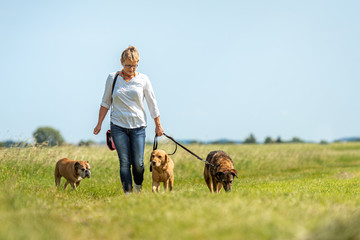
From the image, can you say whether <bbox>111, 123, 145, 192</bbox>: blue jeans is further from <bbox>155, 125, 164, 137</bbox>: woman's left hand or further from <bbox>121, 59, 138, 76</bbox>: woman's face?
<bbox>121, 59, 138, 76</bbox>: woman's face

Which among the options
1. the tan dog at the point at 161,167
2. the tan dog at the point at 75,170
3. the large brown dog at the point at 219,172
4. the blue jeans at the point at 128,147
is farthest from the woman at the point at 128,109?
the tan dog at the point at 75,170

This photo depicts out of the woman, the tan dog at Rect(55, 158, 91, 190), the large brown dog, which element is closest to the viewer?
the woman

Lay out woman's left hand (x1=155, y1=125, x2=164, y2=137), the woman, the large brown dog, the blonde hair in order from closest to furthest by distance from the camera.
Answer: the blonde hair
the woman
the large brown dog
woman's left hand (x1=155, y1=125, x2=164, y2=137)

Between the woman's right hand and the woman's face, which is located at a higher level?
the woman's face

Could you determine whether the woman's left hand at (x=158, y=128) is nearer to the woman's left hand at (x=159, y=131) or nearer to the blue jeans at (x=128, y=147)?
the woman's left hand at (x=159, y=131)

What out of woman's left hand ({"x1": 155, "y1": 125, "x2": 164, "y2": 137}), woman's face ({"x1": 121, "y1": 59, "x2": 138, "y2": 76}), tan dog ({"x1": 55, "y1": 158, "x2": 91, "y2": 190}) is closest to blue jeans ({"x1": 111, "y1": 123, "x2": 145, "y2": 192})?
woman's left hand ({"x1": 155, "y1": 125, "x2": 164, "y2": 137})

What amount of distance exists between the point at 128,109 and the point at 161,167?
54.7 inches

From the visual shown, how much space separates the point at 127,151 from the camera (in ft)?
26.0

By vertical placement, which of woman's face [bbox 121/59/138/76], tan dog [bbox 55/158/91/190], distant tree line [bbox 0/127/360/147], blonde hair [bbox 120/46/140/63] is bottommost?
tan dog [bbox 55/158/91/190]

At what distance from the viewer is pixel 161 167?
26.2 feet

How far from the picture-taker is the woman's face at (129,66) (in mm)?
7531

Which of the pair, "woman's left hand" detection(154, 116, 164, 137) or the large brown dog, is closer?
the large brown dog

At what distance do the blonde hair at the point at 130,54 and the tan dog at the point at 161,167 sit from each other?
1.91 meters

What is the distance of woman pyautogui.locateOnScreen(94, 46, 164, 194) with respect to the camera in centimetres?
770
